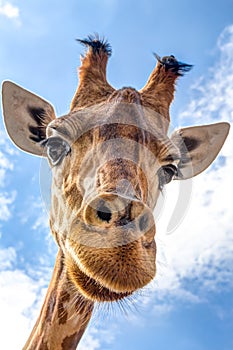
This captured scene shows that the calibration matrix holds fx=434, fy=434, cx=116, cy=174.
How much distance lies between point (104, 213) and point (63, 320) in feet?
7.90

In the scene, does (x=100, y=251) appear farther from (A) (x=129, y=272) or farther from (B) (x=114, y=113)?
(B) (x=114, y=113)

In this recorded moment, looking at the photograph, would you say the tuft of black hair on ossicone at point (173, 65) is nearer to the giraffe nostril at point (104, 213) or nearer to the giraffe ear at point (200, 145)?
the giraffe ear at point (200, 145)

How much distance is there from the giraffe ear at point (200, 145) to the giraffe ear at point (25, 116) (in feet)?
7.44

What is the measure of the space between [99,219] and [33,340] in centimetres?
270

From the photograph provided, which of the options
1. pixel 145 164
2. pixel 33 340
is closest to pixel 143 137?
pixel 145 164

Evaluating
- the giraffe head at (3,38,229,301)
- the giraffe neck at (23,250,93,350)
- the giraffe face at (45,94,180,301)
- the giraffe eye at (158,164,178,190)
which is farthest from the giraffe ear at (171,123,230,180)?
the giraffe neck at (23,250,93,350)

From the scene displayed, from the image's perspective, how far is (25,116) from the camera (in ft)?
22.6

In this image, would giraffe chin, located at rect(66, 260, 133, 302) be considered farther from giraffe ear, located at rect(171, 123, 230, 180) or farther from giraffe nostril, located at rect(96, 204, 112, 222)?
giraffe ear, located at rect(171, 123, 230, 180)

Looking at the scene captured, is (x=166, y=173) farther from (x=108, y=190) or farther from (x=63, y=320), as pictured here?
(x=63, y=320)

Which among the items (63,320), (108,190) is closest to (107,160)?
(108,190)

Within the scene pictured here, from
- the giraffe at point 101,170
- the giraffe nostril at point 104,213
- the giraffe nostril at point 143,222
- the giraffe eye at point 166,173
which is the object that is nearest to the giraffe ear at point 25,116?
the giraffe at point 101,170

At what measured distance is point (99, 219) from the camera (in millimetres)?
3928

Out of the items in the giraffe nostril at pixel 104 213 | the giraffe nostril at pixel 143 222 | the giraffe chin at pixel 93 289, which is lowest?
the giraffe chin at pixel 93 289

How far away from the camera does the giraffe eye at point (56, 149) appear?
560 centimetres
